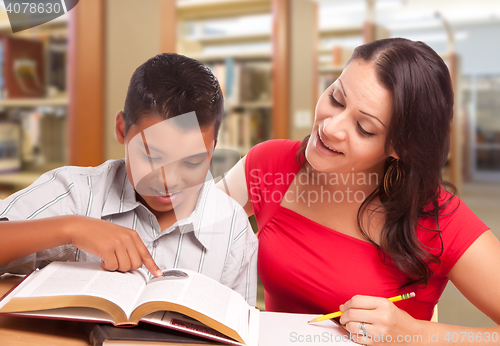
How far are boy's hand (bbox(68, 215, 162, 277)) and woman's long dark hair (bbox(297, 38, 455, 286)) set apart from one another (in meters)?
0.51

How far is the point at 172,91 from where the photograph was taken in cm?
86

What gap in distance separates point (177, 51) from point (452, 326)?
2.54 meters

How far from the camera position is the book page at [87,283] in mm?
582

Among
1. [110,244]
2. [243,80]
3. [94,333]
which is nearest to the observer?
[94,333]

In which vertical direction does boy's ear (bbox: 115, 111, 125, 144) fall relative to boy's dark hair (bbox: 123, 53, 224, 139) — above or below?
below

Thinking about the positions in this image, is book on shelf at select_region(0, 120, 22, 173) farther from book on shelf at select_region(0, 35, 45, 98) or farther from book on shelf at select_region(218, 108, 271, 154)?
book on shelf at select_region(218, 108, 271, 154)

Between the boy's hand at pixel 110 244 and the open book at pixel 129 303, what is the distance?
0.03 meters

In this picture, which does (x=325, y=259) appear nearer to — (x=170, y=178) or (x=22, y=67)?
(x=170, y=178)

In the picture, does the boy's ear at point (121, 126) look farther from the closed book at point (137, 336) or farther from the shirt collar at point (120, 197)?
the closed book at point (137, 336)

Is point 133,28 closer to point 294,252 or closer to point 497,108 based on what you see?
point 294,252

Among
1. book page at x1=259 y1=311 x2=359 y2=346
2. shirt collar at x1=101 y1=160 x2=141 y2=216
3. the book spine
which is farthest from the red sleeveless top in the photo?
the book spine

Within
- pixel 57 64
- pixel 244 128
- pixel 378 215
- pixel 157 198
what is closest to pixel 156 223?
pixel 157 198

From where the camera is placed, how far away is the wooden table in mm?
559

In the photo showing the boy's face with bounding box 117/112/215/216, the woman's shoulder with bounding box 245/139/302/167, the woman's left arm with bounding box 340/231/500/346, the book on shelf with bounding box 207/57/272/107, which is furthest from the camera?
the book on shelf with bounding box 207/57/272/107
